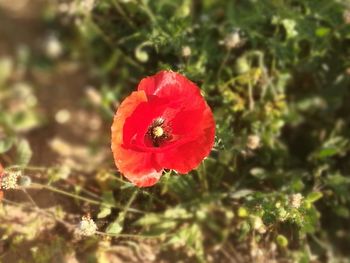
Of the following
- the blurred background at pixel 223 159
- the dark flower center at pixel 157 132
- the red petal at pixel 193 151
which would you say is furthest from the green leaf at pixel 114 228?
the red petal at pixel 193 151

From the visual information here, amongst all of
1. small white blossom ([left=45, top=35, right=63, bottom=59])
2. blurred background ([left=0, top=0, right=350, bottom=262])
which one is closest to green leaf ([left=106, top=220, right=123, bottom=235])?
blurred background ([left=0, top=0, right=350, bottom=262])

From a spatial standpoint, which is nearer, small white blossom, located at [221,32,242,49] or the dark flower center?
the dark flower center

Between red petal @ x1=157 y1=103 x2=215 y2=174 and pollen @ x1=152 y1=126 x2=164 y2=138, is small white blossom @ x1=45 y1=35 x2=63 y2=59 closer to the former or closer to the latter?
pollen @ x1=152 y1=126 x2=164 y2=138

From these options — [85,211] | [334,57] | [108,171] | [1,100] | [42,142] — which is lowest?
[85,211]

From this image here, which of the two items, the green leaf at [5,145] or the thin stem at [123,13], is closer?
the green leaf at [5,145]

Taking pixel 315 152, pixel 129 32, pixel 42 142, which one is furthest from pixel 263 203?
pixel 42 142

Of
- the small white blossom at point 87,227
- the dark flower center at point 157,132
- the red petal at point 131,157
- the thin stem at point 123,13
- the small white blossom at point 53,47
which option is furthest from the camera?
the small white blossom at point 53,47

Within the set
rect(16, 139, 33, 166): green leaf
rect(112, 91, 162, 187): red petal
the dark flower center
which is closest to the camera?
rect(112, 91, 162, 187): red petal

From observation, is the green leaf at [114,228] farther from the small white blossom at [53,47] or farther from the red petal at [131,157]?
the small white blossom at [53,47]

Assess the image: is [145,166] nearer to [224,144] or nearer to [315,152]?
[224,144]
